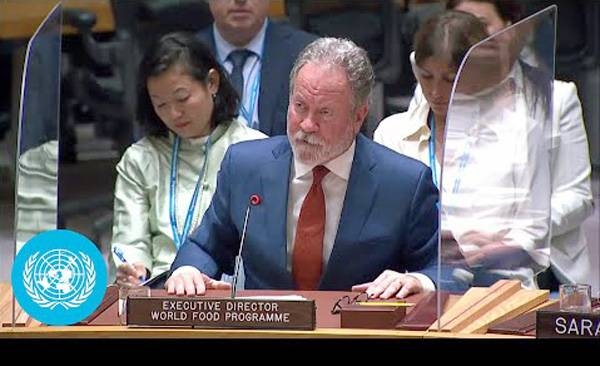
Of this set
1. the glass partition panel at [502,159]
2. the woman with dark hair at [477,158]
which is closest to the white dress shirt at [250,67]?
the woman with dark hair at [477,158]

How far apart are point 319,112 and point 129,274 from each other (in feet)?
2.47

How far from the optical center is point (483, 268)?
4773mm

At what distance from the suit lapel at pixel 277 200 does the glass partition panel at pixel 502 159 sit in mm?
503

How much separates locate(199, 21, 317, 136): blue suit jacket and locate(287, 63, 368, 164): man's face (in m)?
0.73

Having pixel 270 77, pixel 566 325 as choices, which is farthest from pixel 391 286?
pixel 270 77

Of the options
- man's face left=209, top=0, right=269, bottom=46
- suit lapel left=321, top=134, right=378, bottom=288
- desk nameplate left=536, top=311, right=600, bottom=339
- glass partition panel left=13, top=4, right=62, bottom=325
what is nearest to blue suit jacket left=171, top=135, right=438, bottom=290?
suit lapel left=321, top=134, right=378, bottom=288

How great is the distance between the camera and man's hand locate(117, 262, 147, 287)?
17.3 ft

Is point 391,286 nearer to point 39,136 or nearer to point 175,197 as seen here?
point 39,136

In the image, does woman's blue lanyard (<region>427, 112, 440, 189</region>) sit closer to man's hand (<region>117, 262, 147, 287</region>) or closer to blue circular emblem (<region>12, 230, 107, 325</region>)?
man's hand (<region>117, 262, 147, 287</region>)

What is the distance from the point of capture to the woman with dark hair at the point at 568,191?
5586 millimetres

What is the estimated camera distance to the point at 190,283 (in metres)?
4.73
